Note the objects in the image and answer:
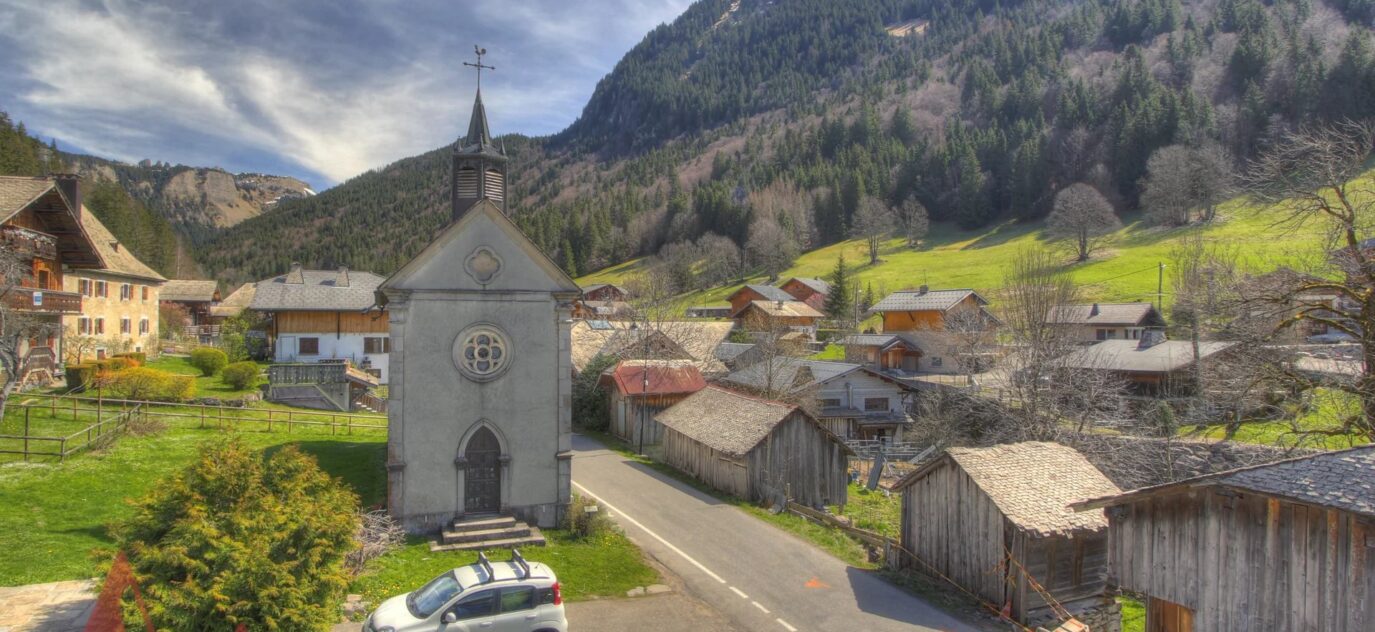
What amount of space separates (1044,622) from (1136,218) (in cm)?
8908

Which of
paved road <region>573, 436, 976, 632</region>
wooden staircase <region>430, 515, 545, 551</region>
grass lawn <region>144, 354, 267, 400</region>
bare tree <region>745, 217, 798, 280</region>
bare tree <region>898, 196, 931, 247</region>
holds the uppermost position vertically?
bare tree <region>898, 196, 931, 247</region>

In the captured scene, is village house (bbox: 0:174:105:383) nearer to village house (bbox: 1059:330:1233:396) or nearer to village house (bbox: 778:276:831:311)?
village house (bbox: 1059:330:1233:396)

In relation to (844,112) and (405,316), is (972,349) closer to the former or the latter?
(405,316)

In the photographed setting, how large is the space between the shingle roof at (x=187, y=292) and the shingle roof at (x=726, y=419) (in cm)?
6071

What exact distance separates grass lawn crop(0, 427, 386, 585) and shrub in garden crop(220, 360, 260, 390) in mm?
10072

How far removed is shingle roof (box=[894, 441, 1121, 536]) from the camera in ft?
54.4

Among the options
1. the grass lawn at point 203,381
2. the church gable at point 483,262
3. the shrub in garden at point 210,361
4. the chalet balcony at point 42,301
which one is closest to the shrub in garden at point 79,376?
the chalet balcony at point 42,301

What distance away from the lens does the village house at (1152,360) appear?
3909 centimetres

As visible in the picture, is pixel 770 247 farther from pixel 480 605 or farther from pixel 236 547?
pixel 236 547

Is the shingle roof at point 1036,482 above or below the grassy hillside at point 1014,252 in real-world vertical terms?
below

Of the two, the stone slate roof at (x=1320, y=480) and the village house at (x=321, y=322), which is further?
the village house at (x=321, y=322)

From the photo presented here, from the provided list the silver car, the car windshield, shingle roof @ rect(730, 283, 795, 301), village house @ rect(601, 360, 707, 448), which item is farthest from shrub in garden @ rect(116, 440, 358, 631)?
shingle roof @ rect(730, 283, 795, 301)

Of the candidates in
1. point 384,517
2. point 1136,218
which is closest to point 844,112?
point 1136,218

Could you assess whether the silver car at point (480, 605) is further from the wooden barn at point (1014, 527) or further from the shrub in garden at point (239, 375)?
the shrub in garden at point (239, 375)
